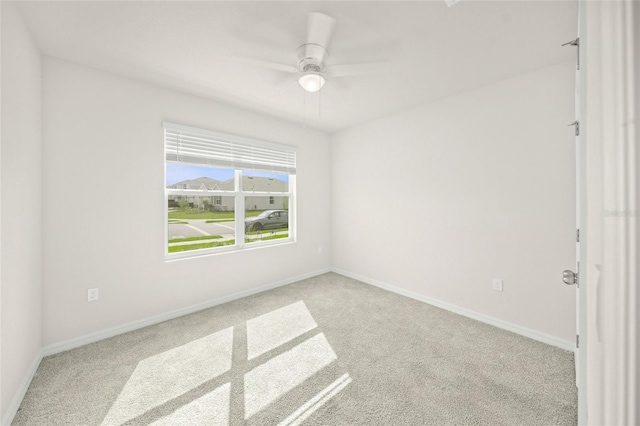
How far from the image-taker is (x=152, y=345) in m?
2.29

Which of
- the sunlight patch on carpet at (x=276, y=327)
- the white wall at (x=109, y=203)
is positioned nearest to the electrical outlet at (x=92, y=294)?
the white wall at (x=109, y=203)

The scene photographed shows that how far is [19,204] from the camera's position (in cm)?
170

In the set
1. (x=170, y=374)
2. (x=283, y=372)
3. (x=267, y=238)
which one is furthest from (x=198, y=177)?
(x=283, y=372)

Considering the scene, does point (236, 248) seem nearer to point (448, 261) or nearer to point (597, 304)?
point (448, 261)

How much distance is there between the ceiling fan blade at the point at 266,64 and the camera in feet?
7.27

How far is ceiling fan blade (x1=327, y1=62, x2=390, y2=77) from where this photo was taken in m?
2.30

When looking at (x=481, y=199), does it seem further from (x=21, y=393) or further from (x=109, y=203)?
(x=21, y=393)

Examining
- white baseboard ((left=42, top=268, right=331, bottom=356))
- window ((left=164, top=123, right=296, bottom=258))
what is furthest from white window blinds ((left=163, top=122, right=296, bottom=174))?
white baseboard ((left=42, top=268, right=331, bottom=356))

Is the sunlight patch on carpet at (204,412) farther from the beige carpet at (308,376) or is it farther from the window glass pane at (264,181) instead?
the window glass pane at (264,181)

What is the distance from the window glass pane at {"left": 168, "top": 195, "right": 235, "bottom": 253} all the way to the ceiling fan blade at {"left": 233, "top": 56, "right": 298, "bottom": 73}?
5.43 ft

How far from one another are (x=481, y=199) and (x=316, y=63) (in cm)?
217

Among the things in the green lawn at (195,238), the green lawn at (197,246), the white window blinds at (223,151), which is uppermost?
the white window blinds at (223,151)

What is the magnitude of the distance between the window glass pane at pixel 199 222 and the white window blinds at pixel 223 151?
461mm

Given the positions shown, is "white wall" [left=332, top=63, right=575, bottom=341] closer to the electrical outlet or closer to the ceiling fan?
the ceiling fan
